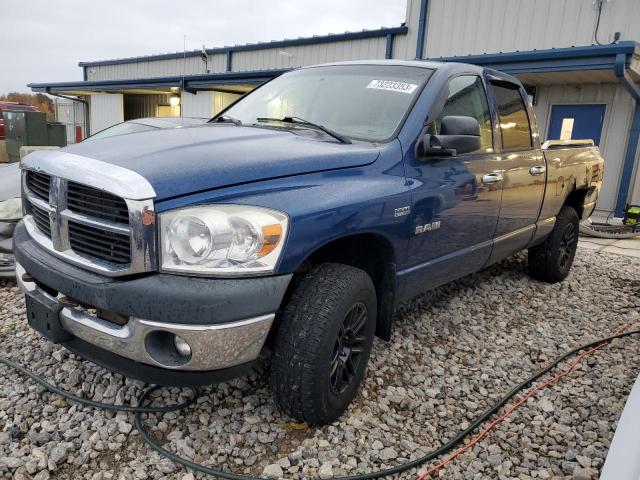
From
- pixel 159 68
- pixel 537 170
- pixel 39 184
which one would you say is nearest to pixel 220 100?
pixel 159 68

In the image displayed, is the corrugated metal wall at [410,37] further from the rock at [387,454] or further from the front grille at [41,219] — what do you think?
the rock at [387,454]

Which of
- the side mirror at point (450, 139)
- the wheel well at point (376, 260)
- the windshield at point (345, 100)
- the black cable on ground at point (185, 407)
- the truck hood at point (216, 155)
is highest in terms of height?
the windshield at point (345, 100)

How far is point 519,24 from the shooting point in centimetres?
1074

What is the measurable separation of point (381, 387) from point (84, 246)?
5.72ft

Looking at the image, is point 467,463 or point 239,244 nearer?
point 239,244

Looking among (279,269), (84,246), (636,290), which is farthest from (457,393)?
(636,290)

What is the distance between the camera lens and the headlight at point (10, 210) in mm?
4223

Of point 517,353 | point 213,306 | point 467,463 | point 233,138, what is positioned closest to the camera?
point 213,306

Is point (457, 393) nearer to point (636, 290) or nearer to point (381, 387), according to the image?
point (381, 387)

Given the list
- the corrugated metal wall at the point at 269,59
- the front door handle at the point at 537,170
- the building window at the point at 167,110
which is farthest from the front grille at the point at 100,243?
the building window at the point at 167,110

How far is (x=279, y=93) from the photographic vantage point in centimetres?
350

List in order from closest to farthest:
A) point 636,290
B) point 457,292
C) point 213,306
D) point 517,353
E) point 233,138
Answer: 1. point 213,306
2. point 233,138
3. point 517,353
4. point 457,292
5. point 636,290

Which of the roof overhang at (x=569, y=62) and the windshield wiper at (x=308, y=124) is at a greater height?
the roof overhang at (x=569, y=62)

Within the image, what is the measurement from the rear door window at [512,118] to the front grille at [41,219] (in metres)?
3.01
